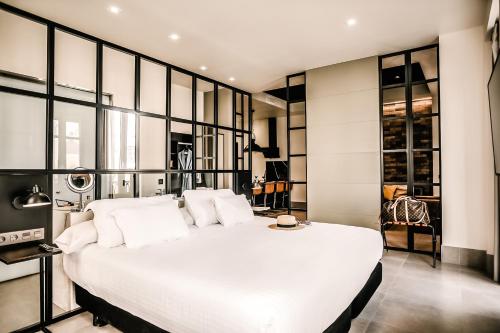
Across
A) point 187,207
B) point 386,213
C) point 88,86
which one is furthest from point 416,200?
point 88,86

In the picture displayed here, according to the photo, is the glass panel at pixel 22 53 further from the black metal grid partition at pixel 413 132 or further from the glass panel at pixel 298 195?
the glass panel at pixel 298 195

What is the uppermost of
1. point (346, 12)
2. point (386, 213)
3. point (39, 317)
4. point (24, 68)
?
point (346, 12)

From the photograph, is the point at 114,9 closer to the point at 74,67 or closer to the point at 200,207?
the point at 74,67

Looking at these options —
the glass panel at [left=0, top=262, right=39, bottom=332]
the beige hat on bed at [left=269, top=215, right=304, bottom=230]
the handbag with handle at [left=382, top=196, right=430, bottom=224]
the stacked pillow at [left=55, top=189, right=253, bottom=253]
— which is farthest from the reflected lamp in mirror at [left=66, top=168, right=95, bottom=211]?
the handbag with handle at [left=382, top=196, right=430, bottom=224]

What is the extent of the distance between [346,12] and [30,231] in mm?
3763

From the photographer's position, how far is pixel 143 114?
3637 mm

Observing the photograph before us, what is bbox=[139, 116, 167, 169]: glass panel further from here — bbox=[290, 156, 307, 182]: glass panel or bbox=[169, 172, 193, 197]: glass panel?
bbox=[290, 156, 307, 182]: glass panel

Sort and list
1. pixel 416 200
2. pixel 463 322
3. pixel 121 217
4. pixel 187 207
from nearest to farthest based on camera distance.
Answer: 1. pixel 463 322
2. pixel 121 217
3. pixel 187 207
4. pixel 416 200

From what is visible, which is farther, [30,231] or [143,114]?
[143,114]

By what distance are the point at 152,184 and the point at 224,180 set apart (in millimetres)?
1477

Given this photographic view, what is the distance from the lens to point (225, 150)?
16.6 ft

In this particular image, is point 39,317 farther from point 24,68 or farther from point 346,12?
point 346,12

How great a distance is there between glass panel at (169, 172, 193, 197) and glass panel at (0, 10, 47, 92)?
1.82m

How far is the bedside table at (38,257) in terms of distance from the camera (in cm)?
214
